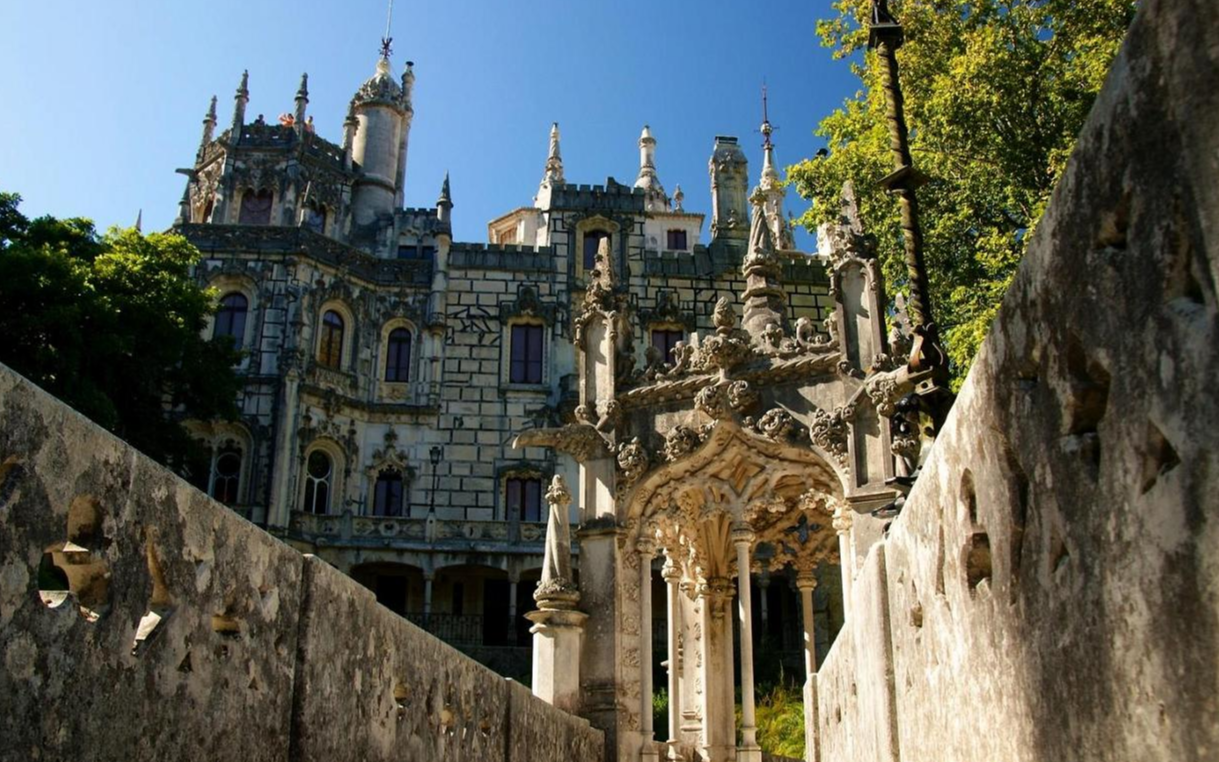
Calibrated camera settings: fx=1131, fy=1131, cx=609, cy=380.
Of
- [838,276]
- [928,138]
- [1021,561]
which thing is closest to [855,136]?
[928,138]

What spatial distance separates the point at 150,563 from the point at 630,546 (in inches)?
433

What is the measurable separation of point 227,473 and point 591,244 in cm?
1364

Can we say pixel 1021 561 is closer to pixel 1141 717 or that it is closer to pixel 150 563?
pixel 1141 717

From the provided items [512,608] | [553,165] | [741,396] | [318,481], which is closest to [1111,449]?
[741,396]

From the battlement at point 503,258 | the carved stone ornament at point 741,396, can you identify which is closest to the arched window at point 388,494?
the battlement at point 503,258

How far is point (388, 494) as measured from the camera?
113 feet

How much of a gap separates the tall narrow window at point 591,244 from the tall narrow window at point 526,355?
275 centimetres

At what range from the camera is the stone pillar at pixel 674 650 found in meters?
15.0

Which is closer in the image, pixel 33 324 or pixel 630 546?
pixel 630 546

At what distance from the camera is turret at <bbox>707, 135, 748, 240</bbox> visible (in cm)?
4142

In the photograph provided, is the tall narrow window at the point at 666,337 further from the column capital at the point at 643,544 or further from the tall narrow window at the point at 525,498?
the column capital at the point at 643,544

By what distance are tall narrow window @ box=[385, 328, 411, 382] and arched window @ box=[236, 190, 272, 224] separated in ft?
20.2

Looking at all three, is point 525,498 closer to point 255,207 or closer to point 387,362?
point 387,362

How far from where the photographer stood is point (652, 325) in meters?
36.1
